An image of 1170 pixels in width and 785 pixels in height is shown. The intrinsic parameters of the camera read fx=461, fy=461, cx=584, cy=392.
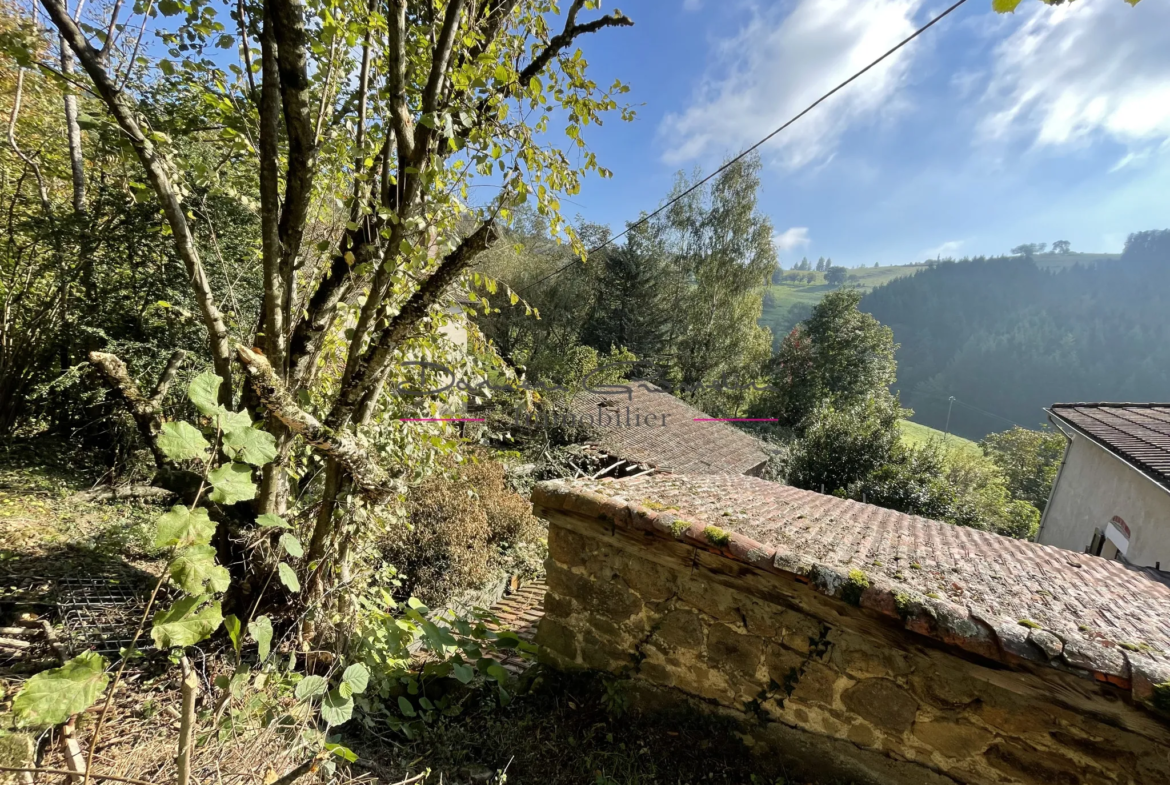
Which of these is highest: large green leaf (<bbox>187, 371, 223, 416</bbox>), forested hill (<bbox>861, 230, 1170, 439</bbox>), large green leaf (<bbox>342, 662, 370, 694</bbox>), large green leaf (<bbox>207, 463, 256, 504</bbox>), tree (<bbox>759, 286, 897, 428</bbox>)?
forested hill (<bbox>861, 230, 1170, 439</bbox>)

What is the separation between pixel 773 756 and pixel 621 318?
2274 cm

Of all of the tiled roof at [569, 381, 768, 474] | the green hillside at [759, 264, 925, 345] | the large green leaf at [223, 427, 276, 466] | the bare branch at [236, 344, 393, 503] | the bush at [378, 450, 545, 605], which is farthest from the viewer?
the green hillside at [759, 264, 925, 345]

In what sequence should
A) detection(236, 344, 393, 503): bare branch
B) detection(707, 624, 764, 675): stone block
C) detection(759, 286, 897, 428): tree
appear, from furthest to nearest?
detection(759, 286, 897, 428): tree → detection(707, 624, 764, 675): stone block → detection(236, 344, 393, 503): bare branch

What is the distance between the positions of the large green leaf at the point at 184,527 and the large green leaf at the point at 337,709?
4.04ft

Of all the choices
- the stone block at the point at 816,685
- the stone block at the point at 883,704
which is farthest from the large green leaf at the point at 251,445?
the stone block at the point at 883,704

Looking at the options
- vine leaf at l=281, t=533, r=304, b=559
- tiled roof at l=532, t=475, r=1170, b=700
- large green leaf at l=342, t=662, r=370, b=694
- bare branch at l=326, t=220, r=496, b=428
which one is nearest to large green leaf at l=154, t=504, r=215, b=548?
vine leaf at l=281, t=533, r=304, b=559

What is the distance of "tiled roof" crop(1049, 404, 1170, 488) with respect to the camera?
5680mm

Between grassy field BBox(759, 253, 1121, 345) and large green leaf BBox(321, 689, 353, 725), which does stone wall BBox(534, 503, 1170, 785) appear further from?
grassy field BBox(759, 253, 1121, 345)

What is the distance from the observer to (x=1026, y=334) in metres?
87.1

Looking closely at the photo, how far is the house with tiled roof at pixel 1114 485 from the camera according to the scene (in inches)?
228

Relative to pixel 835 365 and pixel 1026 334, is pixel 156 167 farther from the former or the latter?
pixel 1026 334

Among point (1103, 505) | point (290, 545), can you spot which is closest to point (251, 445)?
point (290, 545)

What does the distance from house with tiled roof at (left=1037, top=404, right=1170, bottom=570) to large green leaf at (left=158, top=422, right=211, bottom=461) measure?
8.24 metres

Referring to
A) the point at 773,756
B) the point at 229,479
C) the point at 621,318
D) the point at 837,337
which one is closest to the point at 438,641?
the point at 229,479
